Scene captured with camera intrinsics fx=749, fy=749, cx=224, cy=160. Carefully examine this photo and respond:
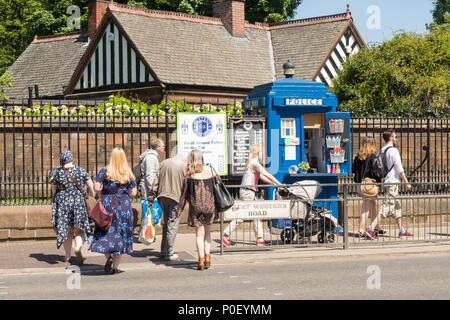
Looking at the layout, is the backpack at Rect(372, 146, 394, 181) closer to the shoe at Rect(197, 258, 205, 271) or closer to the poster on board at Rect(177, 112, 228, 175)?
the poster on board at Rect(177, 112, 228, 175)

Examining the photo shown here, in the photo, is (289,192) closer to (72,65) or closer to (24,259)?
(24,259)

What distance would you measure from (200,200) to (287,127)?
15.1 feet

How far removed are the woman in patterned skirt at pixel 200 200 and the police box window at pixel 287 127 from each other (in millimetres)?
4272

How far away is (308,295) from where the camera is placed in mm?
8648

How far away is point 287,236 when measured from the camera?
12797mm

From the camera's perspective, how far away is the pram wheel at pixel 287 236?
495 inches

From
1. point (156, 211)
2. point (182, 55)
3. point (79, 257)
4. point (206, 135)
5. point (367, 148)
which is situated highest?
point (182, 55)

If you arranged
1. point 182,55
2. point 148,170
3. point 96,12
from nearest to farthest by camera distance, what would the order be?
point 148,170, point 182,55, point 96,12

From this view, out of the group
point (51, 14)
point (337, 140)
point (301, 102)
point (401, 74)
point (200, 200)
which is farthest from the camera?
point (51, 14)

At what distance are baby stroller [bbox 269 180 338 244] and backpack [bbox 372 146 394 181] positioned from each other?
5.55 feet

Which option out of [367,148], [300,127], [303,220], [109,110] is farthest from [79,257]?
[109,110]

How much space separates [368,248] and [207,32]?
2297 centimetres

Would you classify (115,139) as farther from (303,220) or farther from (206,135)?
(303,220)

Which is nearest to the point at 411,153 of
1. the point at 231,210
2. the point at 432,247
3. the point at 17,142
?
the point at 432,247
